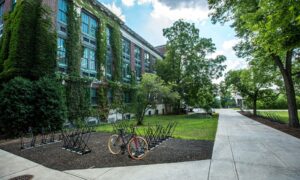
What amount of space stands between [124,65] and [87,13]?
28.7 ft

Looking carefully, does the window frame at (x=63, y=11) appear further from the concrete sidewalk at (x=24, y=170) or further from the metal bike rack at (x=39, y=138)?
the concrete sidewalk at (x=24, y=170)

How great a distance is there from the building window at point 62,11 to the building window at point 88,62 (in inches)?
129

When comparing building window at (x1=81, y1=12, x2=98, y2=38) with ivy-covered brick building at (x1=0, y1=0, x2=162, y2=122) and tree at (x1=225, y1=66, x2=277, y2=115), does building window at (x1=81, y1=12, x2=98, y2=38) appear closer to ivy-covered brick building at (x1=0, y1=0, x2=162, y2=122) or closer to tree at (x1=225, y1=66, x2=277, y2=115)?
ivy-covered brick building at (x1=0, y1=0, x2=162, y2=122)

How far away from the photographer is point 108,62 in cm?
2094

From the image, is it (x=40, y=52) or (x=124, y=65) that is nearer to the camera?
(x=40, y=52)

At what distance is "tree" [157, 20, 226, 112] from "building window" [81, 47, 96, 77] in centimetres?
1393

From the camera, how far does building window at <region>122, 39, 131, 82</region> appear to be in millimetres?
24469

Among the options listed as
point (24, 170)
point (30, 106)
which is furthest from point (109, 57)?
point (24, 170)

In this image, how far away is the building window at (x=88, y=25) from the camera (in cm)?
1762

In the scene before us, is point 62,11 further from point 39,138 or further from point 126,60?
point 39,138

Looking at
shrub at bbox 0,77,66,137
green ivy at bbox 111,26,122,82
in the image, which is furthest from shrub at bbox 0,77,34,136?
green ivy at bbox 111,26,122,82

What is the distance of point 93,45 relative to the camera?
60.6ft

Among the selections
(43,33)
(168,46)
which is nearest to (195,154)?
(43,33)

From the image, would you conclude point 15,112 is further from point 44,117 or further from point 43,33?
point 43,33
